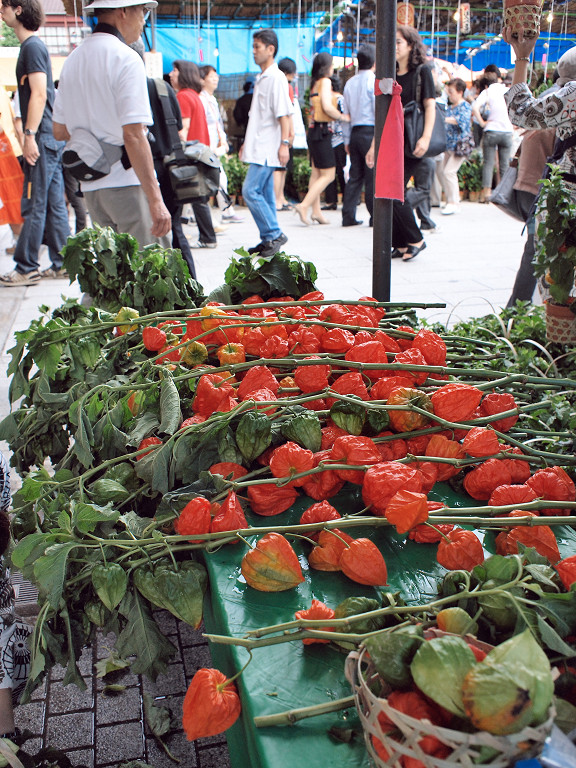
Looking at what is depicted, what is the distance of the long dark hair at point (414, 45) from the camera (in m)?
6.37

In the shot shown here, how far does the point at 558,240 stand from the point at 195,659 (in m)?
1.87

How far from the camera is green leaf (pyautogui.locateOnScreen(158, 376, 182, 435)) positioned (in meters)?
1.55

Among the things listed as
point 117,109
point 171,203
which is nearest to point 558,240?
point 117,109

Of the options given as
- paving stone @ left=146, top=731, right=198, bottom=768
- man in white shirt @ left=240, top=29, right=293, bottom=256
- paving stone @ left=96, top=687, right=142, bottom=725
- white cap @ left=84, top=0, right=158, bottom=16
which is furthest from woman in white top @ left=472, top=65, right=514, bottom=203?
paving stone @ left=146, top=731, right=198, bottom=768

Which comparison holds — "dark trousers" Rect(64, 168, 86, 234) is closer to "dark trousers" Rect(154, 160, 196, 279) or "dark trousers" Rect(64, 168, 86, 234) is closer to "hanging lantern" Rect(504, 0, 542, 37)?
"dark trousers" Rect(154, 160, 196, 279)

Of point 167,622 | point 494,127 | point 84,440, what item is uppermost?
point 494,127

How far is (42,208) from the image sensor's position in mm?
6617

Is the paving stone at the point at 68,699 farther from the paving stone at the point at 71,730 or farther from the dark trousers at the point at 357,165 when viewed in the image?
the dark trousers at the point at 357,165

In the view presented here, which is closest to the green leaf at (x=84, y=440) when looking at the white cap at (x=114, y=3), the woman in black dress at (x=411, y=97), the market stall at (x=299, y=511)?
the market stall at (x=299, y=511)

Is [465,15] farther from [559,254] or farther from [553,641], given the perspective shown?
[553,641]

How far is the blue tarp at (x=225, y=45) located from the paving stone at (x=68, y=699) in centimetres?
1429

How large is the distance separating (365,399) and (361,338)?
254 mm

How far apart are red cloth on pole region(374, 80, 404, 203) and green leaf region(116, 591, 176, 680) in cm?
186

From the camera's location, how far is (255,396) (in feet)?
5.26
